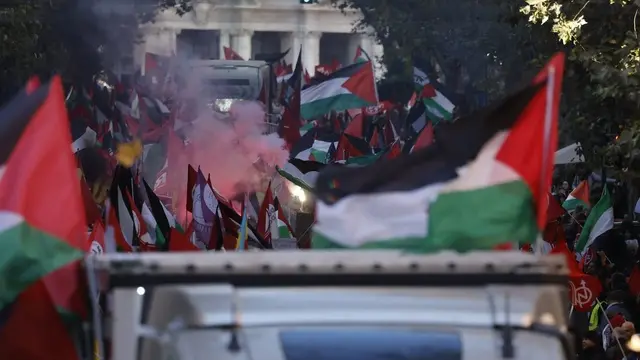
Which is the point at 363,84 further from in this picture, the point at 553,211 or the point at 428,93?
the point at 553,211

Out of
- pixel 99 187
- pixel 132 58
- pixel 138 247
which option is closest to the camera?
pixel 138 247

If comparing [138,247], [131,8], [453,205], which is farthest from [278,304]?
[131,8]

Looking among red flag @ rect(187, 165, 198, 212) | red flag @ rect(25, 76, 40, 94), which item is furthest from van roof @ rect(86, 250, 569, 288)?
red flag @ rect(187, 165, 198, 212)

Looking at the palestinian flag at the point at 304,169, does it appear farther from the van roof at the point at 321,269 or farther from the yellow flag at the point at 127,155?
the van roof at the point at 321,269

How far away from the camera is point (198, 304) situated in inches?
190

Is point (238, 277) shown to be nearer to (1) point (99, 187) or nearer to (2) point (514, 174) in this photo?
(2) point (514, 174)

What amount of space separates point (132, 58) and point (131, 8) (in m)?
7.64

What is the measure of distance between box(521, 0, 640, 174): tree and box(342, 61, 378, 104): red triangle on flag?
910 centimetres

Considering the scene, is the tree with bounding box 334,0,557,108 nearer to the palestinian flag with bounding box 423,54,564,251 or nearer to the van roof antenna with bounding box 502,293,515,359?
the palestinian flag with bounding box 423,54,564,251

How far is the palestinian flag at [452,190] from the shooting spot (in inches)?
208

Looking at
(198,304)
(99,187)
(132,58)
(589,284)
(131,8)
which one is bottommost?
(132,58)

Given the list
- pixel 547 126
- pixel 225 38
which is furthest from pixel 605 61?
pixel 225 38

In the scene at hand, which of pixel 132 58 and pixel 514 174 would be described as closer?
pixel 514 174

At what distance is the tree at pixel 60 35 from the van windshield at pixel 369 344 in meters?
7.38
